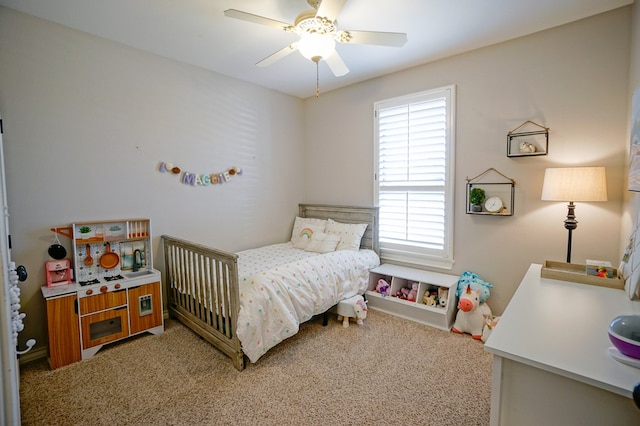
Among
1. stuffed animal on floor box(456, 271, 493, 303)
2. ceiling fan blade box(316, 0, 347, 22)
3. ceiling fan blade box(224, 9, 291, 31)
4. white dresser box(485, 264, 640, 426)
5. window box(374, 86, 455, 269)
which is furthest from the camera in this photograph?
window box(374, 86, 455, 269)

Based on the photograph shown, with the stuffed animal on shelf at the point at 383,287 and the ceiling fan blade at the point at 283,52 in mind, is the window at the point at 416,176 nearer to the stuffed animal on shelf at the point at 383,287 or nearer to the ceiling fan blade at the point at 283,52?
the stuffed animal on shelf at the point at 383,287

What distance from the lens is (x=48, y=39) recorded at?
2.30 metres

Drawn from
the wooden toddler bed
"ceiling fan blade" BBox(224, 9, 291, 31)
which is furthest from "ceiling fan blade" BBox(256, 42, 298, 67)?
the wooden toddler bed

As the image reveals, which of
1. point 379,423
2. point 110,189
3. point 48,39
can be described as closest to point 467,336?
point 379,423

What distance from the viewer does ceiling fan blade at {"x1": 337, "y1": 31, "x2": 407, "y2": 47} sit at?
6.22 ft

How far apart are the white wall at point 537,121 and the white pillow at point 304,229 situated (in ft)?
5.32

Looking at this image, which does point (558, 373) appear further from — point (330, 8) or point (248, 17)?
point (248, 17)

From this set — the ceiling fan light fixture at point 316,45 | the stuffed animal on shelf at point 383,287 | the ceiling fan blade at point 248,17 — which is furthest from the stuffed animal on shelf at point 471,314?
the ceiling fan blade at point 248,17

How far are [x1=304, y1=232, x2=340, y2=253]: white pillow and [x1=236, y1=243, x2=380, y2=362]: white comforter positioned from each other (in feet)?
0.72

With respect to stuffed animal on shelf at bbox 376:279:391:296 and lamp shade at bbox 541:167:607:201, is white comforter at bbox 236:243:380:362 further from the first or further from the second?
lamp shade at bbox 541:167:607:201

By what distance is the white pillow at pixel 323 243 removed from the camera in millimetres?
3457

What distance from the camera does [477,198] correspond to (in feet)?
9.23

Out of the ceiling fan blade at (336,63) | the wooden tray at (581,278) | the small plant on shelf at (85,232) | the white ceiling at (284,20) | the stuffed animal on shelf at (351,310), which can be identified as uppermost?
the white ceiling at (284,20)

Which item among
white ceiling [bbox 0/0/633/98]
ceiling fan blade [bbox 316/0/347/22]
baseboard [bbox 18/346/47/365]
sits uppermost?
white ceiling [bbox 0/0/633/98]
